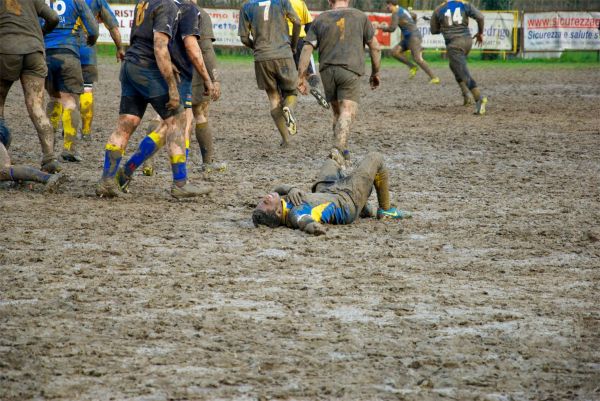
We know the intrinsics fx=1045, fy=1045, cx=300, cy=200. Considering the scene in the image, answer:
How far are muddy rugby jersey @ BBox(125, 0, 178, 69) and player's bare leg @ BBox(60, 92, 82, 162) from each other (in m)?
2.62

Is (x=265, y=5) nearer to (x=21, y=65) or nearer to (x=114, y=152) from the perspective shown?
(x=21, y=65)

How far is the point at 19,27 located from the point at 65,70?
1.67m

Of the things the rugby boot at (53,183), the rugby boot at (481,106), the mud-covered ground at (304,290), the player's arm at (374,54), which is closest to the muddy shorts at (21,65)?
the mud-covered ground at (304,290)

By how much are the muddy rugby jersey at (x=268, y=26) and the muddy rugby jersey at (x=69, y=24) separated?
6.99 ft

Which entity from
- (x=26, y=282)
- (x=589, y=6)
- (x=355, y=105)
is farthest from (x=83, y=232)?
(x=589, y=6)

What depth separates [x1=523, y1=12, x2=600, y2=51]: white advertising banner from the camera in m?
36.7

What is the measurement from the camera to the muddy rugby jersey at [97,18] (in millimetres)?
12741

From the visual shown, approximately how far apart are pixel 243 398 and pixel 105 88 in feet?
62.0

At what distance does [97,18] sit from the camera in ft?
43.6

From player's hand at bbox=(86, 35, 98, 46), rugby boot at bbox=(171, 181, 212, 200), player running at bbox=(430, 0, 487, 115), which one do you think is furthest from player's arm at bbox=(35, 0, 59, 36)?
player running at bbox=(430, 0, 487, 115)

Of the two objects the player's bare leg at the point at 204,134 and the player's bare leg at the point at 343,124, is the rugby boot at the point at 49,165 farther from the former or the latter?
the player's bare leg at the point at 343,124

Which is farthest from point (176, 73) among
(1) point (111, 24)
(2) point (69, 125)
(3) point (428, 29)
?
(3) point (428, 29)

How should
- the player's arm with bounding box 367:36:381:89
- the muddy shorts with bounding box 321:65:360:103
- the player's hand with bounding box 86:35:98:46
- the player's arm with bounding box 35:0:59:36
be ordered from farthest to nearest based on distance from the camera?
the player's hand with bounding box 86:35:98:46, the muddy shorts with bounding box 321:65:360:103, the player's arm with bounding box 367:36:381:89, the player's arm with bounding box 35:0:59:36

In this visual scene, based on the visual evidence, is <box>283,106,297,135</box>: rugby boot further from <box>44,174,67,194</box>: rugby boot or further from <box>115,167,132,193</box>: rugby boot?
<box>44,174,67,194</box>: rugby boot
